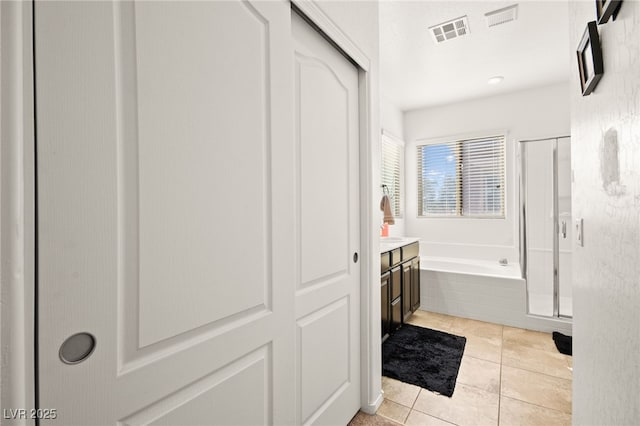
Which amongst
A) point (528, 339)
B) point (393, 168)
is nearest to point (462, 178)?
point (393, 168)

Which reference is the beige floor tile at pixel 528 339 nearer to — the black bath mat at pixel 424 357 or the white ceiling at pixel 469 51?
the black bath mat at pixel 424 357

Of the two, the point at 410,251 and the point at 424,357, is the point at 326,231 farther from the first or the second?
the point at 410,251

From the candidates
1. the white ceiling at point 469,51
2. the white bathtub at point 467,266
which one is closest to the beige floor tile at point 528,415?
the white bathtub at point 467,266

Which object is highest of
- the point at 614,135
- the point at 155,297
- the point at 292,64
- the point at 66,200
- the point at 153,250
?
the point at 292,64

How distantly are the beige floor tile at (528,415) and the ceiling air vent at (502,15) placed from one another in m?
2.67

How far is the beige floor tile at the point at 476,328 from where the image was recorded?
288cm

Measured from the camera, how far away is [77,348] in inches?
24.1

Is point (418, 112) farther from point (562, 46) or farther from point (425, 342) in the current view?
point (425, 342)

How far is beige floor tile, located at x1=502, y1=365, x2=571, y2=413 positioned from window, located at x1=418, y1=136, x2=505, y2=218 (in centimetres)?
233

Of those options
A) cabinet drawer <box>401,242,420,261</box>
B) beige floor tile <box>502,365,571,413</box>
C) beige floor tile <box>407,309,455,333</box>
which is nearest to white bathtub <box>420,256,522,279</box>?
cabinet drawer <box>401,242,420,261</box>

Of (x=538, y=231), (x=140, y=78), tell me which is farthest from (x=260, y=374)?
(x=538, y=231)

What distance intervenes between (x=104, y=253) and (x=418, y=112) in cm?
460

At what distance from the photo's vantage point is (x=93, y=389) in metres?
0.63

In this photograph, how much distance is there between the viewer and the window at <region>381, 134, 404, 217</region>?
4.08 m
